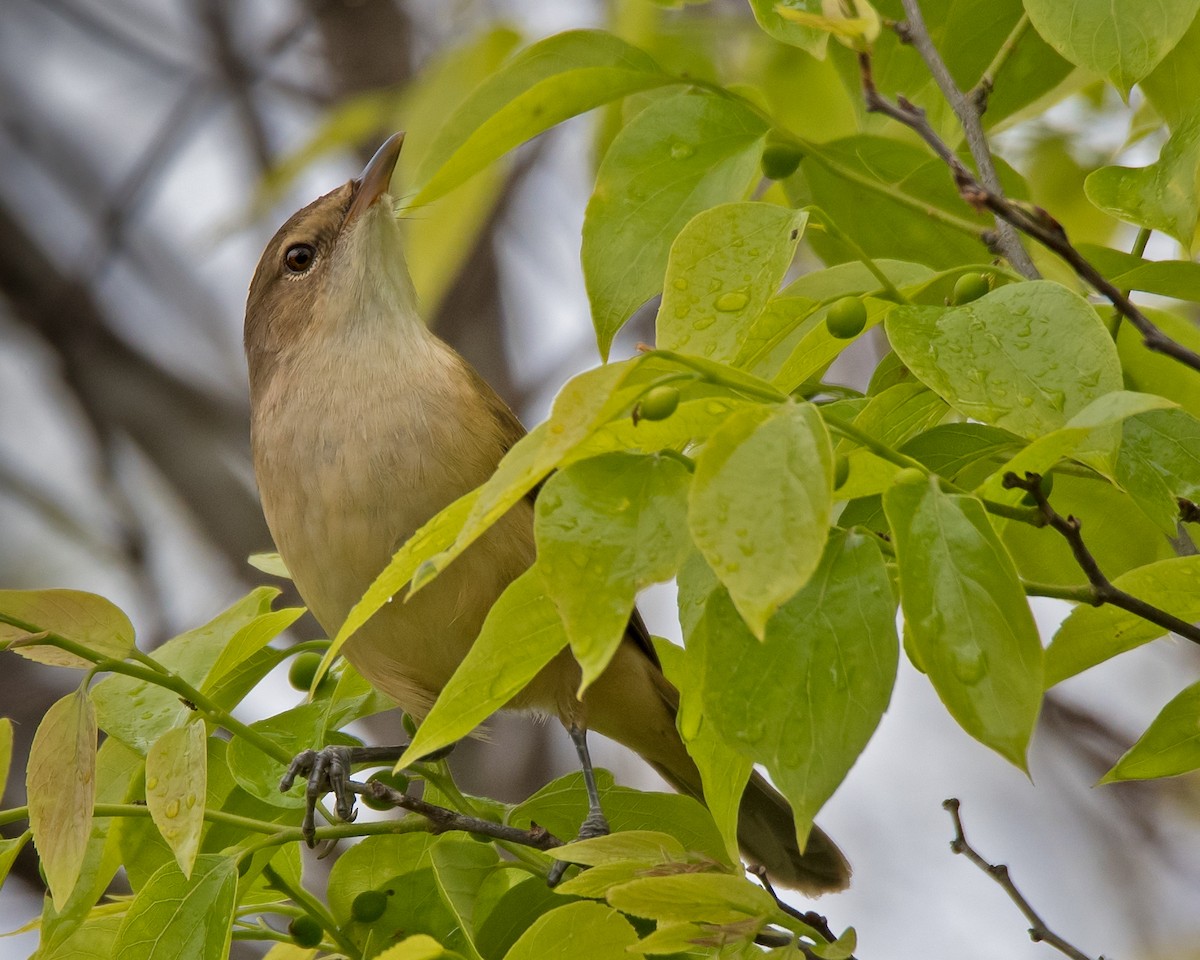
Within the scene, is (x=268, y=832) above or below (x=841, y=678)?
above

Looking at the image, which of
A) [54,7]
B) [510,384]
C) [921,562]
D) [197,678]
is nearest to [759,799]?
[197,678]

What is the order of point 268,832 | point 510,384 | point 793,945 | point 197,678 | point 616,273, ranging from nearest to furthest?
point 793,945 → point 616,273 → point 268,832 → point 197,678 → point 510,384

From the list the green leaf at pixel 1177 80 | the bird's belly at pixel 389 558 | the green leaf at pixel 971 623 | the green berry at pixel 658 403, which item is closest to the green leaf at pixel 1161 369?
the green leaf at pixel 1177 80

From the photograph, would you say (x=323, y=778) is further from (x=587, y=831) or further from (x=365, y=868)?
(x=587, y=831)

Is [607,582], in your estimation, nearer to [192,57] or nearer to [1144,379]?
[1144,379]

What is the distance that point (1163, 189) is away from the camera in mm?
2021

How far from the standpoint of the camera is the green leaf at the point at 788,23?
2021mm

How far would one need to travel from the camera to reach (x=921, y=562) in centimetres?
153

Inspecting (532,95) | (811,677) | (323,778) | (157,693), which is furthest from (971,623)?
(157,693)

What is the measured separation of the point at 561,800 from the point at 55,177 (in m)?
8.68

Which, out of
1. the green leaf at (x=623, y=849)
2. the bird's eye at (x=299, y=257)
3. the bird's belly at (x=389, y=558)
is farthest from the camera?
the bird's eye at (x=299, y=257)

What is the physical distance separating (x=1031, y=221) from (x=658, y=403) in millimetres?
579

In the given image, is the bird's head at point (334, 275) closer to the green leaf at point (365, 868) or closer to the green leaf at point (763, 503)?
the green leaf at point (365, 868)

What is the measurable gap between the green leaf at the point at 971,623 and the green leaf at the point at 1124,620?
445mm
